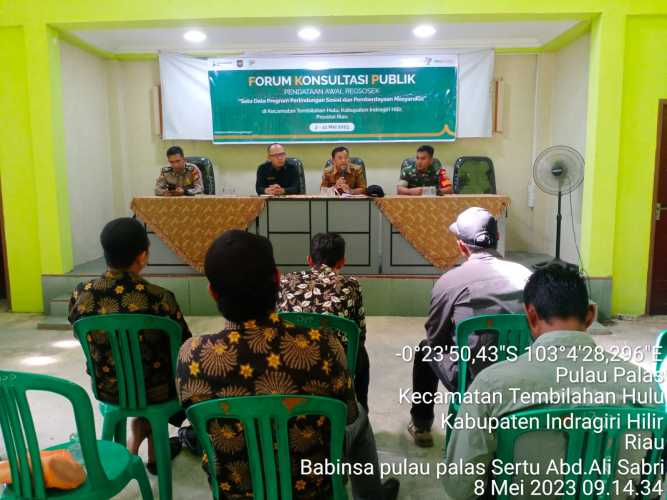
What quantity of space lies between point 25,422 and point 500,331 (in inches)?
55.5

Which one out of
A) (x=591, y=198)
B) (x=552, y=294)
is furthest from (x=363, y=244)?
(x=552, y=294)

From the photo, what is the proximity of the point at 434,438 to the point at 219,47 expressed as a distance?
486cm

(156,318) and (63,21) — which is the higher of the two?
(63,21)

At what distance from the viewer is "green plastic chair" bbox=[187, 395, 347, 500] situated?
109 cm

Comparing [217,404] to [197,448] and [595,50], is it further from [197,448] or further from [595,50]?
[595,50]

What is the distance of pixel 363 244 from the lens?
4469 millimetres

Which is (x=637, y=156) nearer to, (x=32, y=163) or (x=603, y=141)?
(x=603, y=141)

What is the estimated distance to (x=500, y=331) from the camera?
6.08 ft

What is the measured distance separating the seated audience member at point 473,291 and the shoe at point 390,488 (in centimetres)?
39

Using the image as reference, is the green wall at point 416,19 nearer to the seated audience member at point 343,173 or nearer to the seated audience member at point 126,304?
the seated audience member at point 343,173

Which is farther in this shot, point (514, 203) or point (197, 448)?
point (514, 203)

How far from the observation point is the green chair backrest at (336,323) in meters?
1.80

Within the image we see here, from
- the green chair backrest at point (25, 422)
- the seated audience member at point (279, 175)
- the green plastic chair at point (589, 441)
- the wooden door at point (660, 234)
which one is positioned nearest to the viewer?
the green plastic chair at point (589, 441)

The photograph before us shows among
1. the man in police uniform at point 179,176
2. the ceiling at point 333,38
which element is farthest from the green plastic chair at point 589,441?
the ceiling at point 333,38
